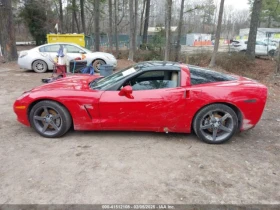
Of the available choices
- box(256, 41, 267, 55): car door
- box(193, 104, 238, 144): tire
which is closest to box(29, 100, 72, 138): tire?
box(193, 104, 238, 144): tire

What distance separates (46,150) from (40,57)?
824cm

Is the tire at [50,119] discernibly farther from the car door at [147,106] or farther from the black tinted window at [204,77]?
the black tinted window at [204,77]

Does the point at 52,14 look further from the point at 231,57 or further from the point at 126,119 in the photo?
the point at 126,119

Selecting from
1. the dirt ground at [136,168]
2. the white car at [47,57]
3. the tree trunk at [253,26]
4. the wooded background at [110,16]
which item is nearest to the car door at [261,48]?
the wooded background at [110,16]

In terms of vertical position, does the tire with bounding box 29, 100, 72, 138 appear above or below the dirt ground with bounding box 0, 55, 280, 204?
above

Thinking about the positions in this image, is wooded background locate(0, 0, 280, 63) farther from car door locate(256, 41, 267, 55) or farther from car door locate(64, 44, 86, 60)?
car door locate(64, 44, 86, 60)

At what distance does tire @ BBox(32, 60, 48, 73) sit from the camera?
10.5 m

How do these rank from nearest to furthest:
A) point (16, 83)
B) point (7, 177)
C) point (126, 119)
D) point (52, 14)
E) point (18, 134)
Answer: point (7, 177) < point (126, 119) < point (18, 134) < point (16, 83) < point (52, 14)

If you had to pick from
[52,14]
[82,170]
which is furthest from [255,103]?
[52,14]

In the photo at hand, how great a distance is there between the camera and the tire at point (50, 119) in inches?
147

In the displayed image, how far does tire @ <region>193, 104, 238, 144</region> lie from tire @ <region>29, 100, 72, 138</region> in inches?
84.0

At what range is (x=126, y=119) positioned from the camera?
146 inches

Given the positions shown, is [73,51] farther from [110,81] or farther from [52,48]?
[110,81]

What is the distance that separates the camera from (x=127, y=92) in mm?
3541
